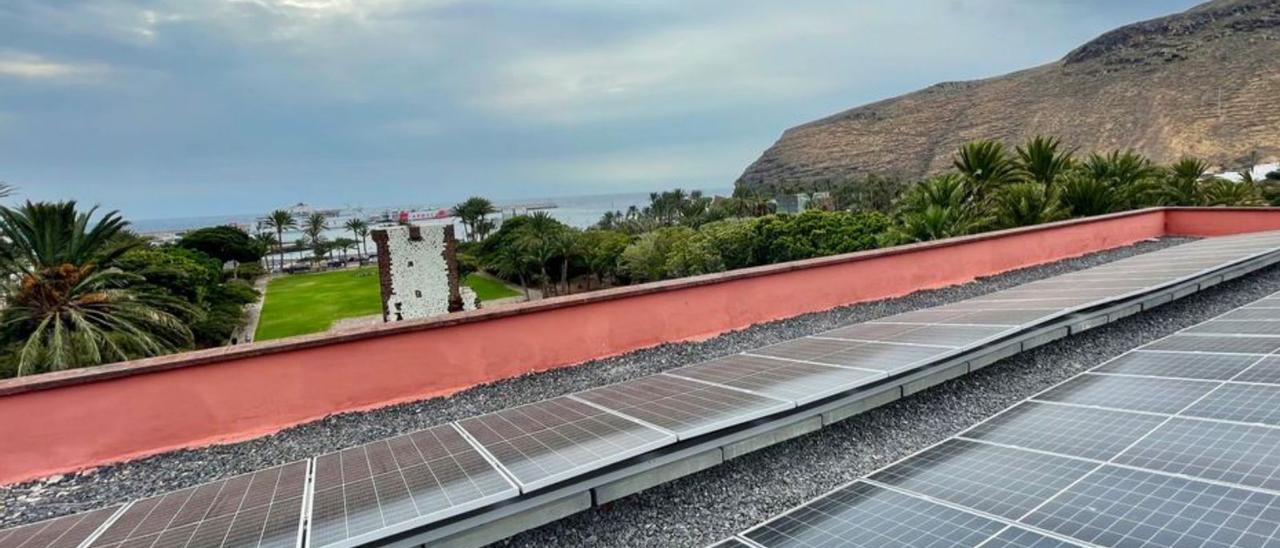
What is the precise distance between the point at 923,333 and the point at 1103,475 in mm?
2738

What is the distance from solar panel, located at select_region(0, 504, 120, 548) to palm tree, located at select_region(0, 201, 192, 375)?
33.2 feet

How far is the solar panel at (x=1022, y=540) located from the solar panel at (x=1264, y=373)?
328cm

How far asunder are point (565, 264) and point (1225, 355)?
51037mm

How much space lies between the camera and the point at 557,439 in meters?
3.94

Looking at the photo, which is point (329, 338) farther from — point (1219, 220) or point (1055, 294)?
point (1219, 220)

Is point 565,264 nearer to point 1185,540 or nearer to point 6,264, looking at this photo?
point 6,264

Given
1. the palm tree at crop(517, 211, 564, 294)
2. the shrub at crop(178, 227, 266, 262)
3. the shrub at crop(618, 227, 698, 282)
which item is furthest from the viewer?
the shrub at crop(178, 227, 266, 262)

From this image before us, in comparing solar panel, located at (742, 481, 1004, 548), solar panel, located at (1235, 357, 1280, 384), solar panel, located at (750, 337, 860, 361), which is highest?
solar panel, located at (750, 337, 860, 361)

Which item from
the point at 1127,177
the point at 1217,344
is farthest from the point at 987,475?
the point at 1127,177

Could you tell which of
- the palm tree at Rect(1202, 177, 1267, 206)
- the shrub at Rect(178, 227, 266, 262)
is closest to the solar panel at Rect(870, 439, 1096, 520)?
the palm tree at Rect(1202, 177, 1267, 206)

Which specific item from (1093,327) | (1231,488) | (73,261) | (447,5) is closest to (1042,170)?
(1093,327)

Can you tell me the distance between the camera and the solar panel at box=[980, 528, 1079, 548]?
104 inches

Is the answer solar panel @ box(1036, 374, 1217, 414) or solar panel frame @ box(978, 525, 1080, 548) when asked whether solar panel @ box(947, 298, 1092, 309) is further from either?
solar panel frame @ box(978, 525, 1080, 548)

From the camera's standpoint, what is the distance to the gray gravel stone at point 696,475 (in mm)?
3777
